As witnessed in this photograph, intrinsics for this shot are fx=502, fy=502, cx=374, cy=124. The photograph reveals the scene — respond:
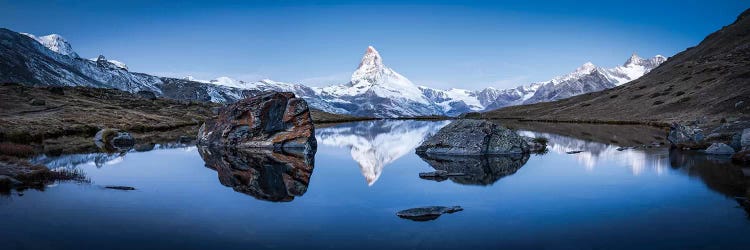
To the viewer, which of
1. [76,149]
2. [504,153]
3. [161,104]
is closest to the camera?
[504,153]

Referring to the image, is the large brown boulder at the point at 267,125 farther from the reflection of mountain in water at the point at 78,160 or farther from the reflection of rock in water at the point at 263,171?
the reflection of mountain in water at the point at 78,160

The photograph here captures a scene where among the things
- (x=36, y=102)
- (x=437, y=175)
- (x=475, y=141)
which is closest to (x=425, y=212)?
(x=437, y=175)

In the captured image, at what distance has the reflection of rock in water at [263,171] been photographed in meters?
28.6

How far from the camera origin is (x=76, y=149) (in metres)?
51.7

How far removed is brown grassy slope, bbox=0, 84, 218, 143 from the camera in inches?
2614

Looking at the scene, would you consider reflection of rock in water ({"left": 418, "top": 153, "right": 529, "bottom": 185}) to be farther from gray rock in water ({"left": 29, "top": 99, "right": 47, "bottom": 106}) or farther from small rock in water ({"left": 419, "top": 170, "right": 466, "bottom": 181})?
gray rock in water ({"left": 29, "top": 99, "right": 47, "bottom": 106})

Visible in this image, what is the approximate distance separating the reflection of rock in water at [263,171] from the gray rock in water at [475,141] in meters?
13.0

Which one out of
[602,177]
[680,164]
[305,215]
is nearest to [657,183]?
[602,177]

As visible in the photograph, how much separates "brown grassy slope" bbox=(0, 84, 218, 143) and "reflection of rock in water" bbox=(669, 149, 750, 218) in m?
64.4

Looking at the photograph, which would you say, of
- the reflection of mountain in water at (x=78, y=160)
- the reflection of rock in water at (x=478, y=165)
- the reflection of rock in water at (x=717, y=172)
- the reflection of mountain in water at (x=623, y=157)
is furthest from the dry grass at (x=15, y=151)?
the reflection of rock in water at (x=717, y=172)

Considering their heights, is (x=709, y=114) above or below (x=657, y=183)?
above

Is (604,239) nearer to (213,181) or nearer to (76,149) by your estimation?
(213,181)

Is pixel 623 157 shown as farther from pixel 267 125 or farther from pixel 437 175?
pixel 267 125

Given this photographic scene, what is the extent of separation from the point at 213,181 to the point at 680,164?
35.1 m
